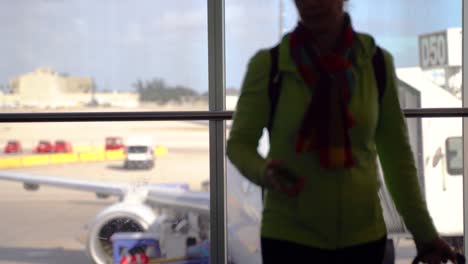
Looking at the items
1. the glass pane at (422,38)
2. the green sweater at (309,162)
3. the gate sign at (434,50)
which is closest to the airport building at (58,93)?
the glass pane at (422,38)

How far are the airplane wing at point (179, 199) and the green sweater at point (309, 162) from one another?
98.1 inches

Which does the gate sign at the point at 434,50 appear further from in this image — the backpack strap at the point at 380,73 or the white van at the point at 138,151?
the backpack strap at the point at 380,73

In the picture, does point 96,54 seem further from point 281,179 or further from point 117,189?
point 281,179

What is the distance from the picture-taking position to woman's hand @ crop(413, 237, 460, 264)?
1906mm

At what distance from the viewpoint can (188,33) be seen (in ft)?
14.3

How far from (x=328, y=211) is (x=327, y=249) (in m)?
0.10

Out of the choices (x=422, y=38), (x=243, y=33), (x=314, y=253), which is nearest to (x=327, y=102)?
(x=314, y=253)

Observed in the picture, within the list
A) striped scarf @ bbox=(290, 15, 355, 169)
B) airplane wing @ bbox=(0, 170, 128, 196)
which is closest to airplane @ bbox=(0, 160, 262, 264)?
airplane wing @ bbox=(0, 170, 128, 196)

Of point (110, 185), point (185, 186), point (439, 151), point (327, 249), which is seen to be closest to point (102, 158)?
point (110, 185)

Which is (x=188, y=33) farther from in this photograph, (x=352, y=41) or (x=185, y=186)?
(x=352, y=41)

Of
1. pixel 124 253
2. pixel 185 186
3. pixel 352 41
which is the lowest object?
pixel 124 253

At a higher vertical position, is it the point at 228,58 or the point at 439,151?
the point at 228,58

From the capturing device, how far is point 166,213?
4.54m

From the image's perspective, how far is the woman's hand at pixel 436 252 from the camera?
191cm
